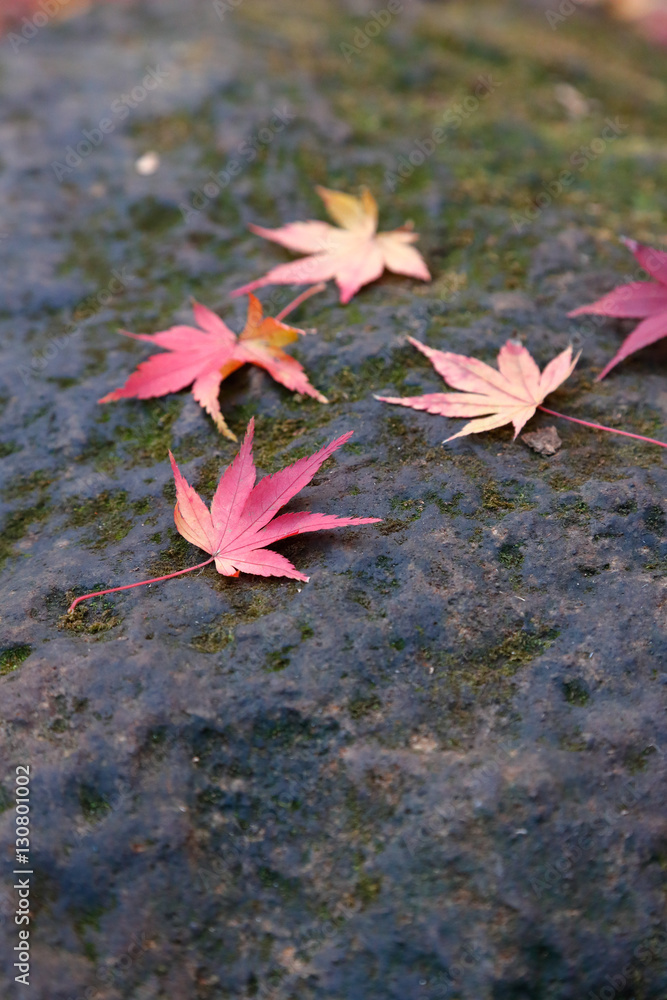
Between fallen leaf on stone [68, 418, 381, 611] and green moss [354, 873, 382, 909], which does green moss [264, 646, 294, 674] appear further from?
green moss [354, 873, 382, 909]

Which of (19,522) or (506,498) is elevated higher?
(506,498)

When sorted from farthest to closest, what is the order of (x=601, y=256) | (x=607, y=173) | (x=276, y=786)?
(x=607, y=173)
(x=601, y=256)
(x=276, y=786)

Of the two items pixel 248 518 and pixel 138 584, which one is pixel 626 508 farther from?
pixel 138 584

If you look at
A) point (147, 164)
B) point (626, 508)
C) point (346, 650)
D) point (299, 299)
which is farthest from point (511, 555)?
point (147, 164)

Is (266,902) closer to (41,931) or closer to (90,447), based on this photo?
(41,931)

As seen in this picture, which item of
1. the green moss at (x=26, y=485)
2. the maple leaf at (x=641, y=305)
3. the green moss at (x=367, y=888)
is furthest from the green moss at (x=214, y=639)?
the maple leaf at (x=641, y=305)

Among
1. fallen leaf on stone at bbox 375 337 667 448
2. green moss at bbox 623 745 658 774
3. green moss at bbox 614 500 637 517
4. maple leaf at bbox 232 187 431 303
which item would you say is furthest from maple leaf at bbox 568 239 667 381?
green moss at bbox 623 745 658 774

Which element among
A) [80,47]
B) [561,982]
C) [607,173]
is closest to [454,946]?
[561,982]
